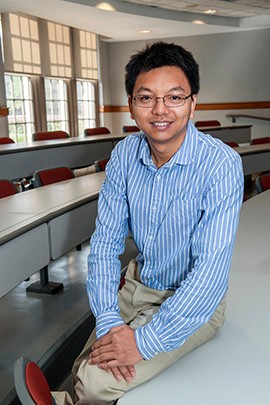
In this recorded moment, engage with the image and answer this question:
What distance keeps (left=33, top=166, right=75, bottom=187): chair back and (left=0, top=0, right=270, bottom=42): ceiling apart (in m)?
4.18

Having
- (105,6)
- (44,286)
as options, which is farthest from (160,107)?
(105,6)

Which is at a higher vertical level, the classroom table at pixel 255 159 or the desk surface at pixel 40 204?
the desk surface at pixel 40 204

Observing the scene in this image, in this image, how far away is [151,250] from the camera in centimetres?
133

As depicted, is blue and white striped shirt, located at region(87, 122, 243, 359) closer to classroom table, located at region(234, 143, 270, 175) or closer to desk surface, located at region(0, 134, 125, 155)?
desk surface, located at region(0, 134, 125, 155)

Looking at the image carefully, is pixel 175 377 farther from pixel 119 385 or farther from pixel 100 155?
pixel 100 155

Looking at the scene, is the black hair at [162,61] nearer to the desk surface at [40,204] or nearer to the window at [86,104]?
the desk surface at [40,204]

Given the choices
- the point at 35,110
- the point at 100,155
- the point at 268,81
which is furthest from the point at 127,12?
the point at 268,81

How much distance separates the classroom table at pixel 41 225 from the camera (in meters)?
1.81

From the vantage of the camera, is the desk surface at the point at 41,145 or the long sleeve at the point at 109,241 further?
the desk surface at the point at 41,145

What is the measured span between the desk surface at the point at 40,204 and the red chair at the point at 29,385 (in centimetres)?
83

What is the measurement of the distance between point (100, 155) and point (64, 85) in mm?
4938

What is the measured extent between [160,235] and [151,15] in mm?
7513

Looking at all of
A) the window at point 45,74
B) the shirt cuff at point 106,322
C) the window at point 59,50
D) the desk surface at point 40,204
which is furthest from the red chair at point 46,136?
the shirt cuff at point 106,322

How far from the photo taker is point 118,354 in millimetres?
1062
